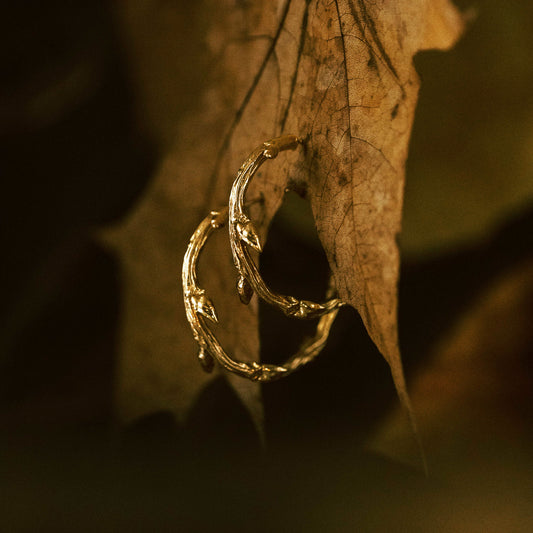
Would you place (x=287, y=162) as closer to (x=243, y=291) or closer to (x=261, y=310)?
(x=243, y=291)

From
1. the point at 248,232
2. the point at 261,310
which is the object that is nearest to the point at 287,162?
the point at 248,232

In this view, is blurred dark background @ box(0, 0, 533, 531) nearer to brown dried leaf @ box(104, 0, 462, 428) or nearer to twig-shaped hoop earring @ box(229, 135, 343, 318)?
brown dried leaf @ box(104, 0, 462, 428)

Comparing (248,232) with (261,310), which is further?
(261,310)

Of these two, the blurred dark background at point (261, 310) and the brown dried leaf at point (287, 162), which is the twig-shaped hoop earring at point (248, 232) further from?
the blurred dark background at point (261, 310)

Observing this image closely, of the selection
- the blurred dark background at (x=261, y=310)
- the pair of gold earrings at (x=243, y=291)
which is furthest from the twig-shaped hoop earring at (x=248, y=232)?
the blurred dark background at (x=261, y=310)

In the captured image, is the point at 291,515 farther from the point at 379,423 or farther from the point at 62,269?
the point at 62,269

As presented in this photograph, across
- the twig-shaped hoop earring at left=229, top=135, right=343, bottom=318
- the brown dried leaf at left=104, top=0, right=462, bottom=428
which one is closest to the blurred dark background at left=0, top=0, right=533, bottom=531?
the brown dried leaf at left=104, top=0, right=462, bottom=428
